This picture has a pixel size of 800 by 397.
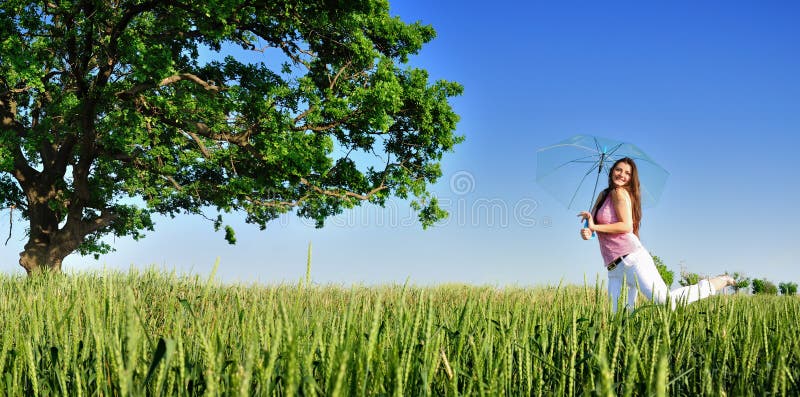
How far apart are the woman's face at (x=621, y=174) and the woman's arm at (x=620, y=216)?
260 mm

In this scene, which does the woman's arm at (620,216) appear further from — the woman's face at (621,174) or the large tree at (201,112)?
the large tree at (201,112)

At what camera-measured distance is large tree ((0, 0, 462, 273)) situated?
13727 mm

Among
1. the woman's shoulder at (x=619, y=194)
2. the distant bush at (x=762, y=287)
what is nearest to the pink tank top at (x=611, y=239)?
the woman's shoulder at (x=619, y=194)

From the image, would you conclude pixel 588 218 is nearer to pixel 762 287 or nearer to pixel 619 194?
pixel 619 194

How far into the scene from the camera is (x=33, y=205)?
17.3m

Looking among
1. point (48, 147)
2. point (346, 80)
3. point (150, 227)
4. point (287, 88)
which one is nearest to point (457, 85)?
point (346, 80)

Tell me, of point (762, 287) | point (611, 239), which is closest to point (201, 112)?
point (611, 239)

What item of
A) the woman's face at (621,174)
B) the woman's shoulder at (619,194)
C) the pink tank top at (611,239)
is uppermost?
the woman's face at (621,174)

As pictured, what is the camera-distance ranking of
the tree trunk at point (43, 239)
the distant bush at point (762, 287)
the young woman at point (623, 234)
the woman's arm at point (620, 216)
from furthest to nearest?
the distant bush at point (762, 287) < the tree trunk at point (43, 239) < the woman's arm at point (620, 216) < the young woman at point (623, 234)

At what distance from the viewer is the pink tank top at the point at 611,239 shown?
22.2 feet

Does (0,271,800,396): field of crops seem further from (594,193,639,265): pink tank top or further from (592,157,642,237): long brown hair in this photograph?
(592,157,642,237): long brown hair

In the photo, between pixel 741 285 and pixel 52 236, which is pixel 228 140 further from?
pixel 741 285

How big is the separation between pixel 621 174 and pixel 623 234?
90 centimetres

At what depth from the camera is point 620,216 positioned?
6.88 metres
